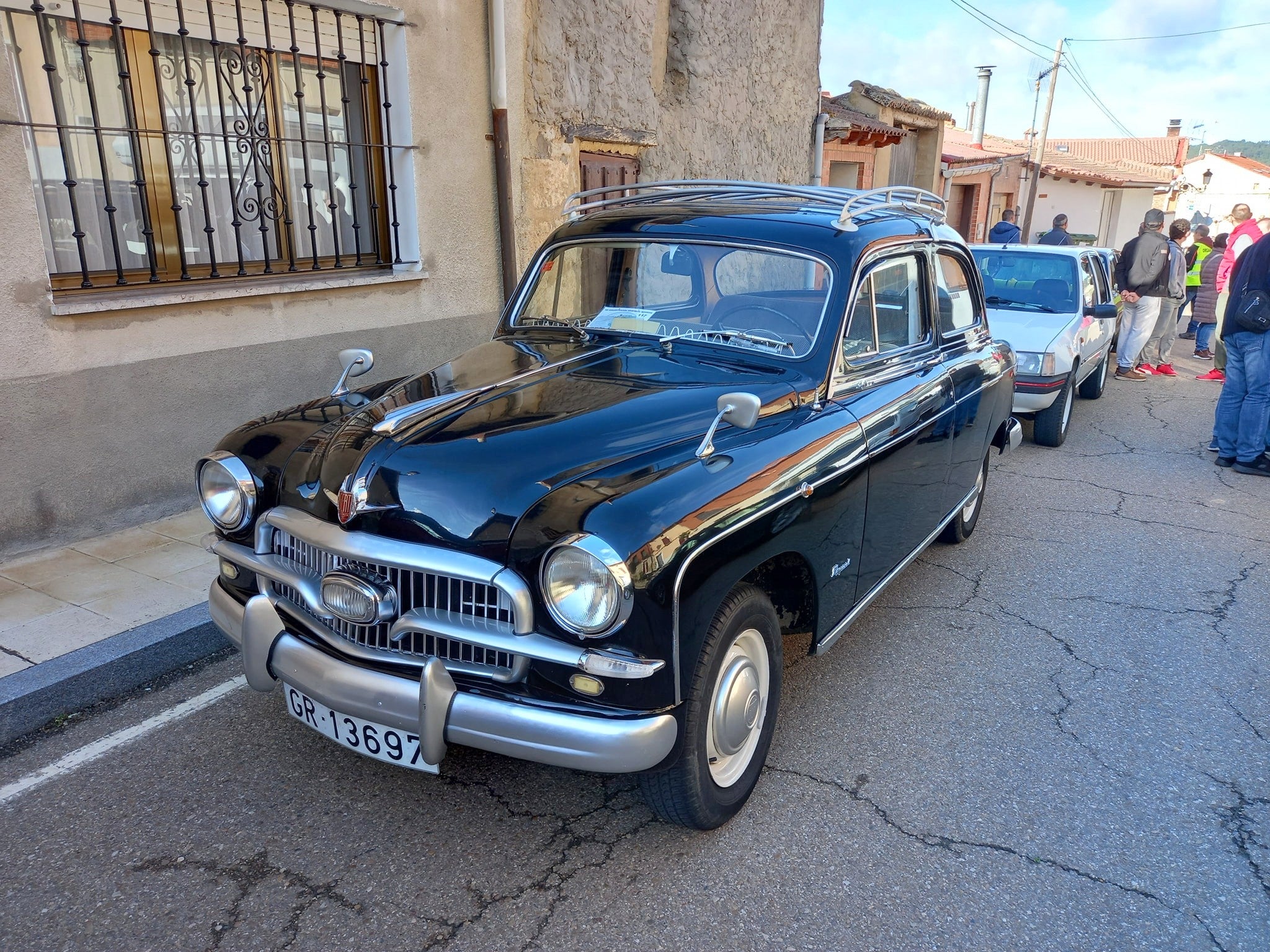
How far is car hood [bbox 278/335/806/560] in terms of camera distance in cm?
239

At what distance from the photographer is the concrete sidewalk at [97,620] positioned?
3.37 m

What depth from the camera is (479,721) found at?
2.28 m

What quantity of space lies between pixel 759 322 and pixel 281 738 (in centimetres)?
226

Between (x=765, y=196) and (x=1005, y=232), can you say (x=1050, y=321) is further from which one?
(x=1005, y=232)

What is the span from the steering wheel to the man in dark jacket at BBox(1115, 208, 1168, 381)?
28.3 ft

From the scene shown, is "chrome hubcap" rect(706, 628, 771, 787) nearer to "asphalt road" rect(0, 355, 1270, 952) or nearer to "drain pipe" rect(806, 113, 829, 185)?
"asphalt road" rect(0, 355, 1270, 952)

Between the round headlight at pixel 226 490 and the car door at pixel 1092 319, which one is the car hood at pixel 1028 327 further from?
the round headlight at pixel 226 490

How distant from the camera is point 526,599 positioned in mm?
2230

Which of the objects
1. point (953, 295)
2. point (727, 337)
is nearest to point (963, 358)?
point (953, 295)

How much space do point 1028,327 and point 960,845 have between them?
607cm

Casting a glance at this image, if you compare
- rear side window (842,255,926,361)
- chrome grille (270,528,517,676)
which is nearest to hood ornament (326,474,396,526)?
chrome grille (270,528,517,676)

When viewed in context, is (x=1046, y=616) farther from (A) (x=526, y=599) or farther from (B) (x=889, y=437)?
(A) (x=526, y=599)

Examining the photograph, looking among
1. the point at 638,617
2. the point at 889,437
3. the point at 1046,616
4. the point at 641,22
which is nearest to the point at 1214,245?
the point at 641,22

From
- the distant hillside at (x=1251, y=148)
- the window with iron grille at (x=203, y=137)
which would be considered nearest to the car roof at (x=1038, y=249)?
the window with iron grille at (x=203, y=137)
